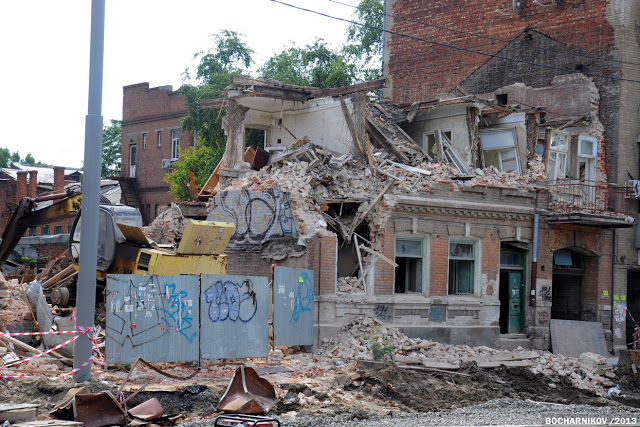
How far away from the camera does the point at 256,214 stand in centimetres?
2072

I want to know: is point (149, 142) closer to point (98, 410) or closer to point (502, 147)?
point (502, 147)

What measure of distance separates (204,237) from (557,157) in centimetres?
1474

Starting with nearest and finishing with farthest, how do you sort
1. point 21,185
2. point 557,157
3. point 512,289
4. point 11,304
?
point 11,304 < point 512,289 < point 557,157 < point 21,185

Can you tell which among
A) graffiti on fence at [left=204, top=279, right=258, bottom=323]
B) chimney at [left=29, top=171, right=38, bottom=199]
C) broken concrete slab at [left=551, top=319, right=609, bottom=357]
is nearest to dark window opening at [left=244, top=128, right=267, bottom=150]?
broken concrete slab at [left=551, top=319, right=609, bottom=357]

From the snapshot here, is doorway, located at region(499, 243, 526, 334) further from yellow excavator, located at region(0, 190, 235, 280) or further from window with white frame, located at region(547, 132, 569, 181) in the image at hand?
yellow excavator, located at region(0, 190, 235, 280)

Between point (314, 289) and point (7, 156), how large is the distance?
65790 mm

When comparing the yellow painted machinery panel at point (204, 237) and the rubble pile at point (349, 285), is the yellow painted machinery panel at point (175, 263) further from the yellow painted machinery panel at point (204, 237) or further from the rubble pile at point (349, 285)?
the rubble pile at point (349, 285)

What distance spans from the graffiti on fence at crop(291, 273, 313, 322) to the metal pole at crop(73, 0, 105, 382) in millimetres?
7229

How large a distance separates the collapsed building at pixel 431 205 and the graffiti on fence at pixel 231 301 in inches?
141

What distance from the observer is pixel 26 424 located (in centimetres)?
1017

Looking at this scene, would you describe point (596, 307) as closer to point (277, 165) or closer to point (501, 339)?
point (501, 339)

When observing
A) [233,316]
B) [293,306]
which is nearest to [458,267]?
[293,306]

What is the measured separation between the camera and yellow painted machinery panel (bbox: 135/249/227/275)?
16.2 metres

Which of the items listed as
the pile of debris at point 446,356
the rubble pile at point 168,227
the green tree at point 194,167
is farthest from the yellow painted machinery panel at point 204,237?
the green tree at point 194,167
